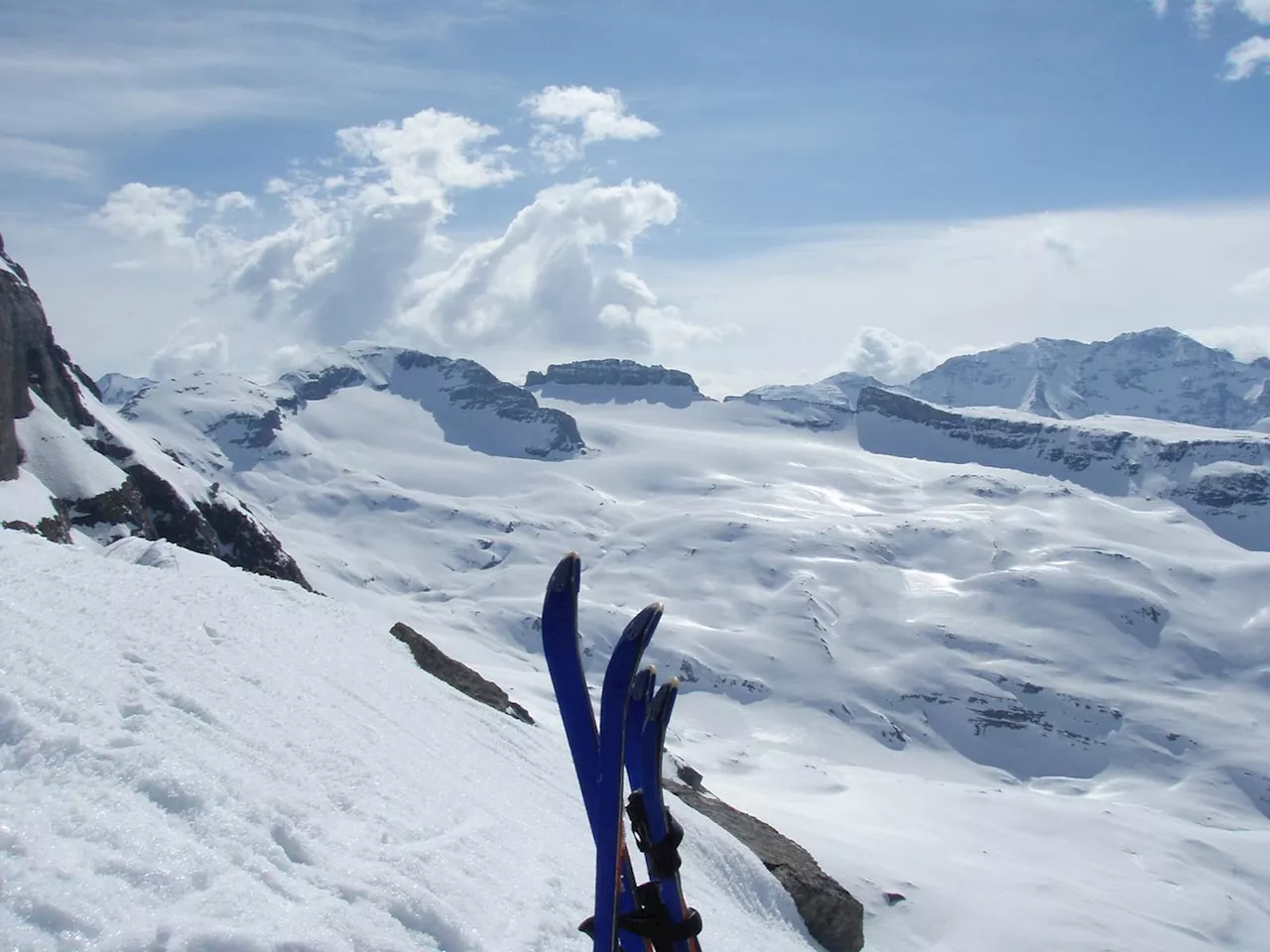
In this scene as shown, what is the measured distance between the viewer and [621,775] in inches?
310

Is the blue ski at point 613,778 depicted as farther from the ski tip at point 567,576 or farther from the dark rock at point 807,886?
the dark rock at point 807,886

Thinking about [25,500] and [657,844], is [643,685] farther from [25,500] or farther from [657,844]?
[25,500]

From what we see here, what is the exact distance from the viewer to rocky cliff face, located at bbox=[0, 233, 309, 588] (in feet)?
239

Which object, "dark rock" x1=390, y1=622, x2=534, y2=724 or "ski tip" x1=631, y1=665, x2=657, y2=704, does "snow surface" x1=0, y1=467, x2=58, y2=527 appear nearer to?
"dark rock" x1=390, y1=622, x2=534, y2=724

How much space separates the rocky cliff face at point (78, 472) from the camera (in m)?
72.8

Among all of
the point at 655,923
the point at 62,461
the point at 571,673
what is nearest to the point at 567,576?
the point at 571,673

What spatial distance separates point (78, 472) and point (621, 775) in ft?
275

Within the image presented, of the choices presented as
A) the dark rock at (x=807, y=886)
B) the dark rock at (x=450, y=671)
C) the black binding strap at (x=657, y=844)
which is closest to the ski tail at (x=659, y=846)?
the black binding strap at (x=657, y=844)

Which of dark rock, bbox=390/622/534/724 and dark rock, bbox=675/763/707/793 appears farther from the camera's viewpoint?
dark rock, bbox=675/763/707/793

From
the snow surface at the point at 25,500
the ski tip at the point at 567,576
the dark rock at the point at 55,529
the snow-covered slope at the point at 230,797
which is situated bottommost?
the dark rock at the point at 55,529

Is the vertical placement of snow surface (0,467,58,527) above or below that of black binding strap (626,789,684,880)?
below

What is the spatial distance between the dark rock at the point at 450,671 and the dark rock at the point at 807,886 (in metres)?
4.97

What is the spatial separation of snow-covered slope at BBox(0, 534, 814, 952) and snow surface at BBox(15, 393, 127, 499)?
231 feet

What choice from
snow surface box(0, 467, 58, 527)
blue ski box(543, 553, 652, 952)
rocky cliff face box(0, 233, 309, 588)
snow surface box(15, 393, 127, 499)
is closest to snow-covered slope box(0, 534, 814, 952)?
blue ski box(543, 553, 652, 952)
